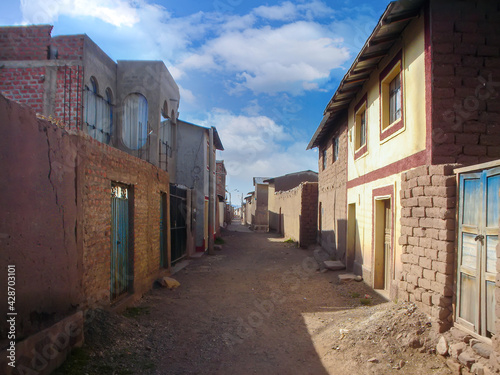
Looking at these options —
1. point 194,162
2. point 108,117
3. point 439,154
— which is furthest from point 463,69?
point 194,162

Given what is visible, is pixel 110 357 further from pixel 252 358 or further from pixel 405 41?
pixel 405 41

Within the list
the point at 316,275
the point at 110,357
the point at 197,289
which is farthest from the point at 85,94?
the point at 316,275

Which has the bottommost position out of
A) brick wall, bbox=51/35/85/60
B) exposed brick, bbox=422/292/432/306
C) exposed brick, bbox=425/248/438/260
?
exposed brick, bbox=422/292/432/306

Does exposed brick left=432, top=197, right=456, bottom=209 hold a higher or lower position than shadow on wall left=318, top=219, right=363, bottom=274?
higher

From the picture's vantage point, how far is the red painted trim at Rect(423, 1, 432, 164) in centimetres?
508

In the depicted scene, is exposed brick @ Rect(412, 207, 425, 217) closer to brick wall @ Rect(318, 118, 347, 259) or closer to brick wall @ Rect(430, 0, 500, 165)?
brick wall @ Rect(430, 0, 500, 165)

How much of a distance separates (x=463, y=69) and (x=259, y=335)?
5.20 meters

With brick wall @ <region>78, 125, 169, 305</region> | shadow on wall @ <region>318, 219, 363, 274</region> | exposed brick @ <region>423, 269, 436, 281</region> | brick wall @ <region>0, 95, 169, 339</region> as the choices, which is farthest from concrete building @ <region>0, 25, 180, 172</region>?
shadow on wall @ <region>318, 219, 363, 274</region>

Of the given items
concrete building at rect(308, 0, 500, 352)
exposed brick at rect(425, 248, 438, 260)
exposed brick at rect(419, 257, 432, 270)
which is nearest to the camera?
concrete building at rect(308, 0, 500, 352)

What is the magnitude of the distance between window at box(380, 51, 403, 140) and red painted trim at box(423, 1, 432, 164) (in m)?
0.92

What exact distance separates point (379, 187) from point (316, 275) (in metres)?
3.66

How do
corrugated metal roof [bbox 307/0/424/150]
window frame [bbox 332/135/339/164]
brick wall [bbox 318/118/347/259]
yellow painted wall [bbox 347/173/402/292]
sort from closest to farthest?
corrugated metal roof [bbox 307/0/424/150] < yellow painted wall [bbox 347/173/402/292] < brick wall [bbox 318/118/347/259] < window frame [bbox 332/135/339/164]

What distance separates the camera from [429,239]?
4.71 meters

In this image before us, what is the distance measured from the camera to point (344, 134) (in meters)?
A: 10.9
